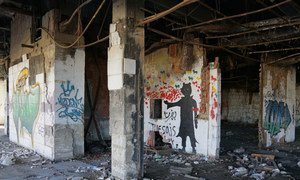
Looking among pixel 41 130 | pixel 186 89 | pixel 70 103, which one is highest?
pixel 186 89

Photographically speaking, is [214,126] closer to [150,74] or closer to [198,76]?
[198,76]

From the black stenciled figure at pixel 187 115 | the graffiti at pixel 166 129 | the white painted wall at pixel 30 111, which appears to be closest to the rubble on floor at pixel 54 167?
the white painted wall at pixel 30 111

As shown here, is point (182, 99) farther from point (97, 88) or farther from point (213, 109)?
point (97, 88)

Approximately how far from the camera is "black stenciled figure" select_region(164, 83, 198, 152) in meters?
8.70

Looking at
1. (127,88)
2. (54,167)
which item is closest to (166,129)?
(54,167)

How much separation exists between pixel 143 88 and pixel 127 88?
0.43 m

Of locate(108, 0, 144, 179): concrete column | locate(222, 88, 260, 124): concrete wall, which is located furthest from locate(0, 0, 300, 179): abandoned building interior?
locate(222, 88, 260, 124): concrete wall

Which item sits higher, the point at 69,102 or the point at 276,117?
the point at 69,102

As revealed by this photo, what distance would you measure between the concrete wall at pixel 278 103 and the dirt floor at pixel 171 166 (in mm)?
1274

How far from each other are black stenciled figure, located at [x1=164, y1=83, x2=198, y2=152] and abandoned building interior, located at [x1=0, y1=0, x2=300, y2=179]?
32 mm

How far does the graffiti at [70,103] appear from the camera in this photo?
313 inches

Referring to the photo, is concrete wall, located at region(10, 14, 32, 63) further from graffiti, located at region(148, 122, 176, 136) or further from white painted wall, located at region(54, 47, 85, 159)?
graffiti, located at region(148, 122, 176, 136)

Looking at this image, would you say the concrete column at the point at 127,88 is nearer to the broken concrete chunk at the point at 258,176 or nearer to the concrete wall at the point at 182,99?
the broken concrete chunk at the point at 258,176

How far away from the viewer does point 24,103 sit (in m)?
10.2
